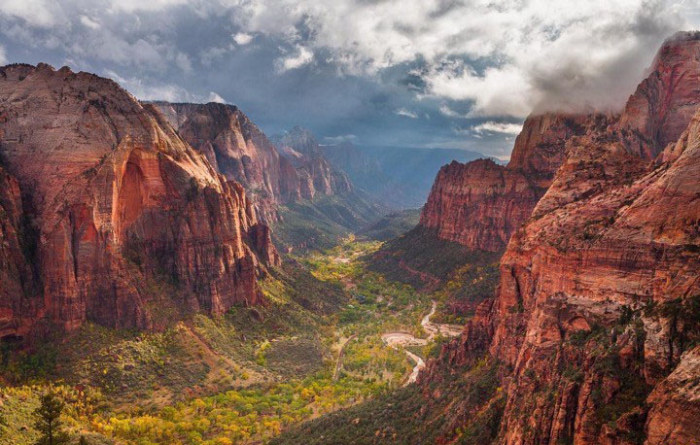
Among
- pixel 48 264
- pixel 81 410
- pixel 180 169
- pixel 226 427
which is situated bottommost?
pixel 226 427

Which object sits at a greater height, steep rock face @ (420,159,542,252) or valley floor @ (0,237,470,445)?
steep rock face @ (420,159,542,252)

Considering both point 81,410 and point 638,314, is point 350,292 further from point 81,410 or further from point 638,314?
point 638,314

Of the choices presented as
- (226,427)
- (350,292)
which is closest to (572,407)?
(226,427)

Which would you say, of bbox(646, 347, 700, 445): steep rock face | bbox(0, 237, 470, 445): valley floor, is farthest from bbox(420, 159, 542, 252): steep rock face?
bbox(646, 347, 700, 445): steep rock face

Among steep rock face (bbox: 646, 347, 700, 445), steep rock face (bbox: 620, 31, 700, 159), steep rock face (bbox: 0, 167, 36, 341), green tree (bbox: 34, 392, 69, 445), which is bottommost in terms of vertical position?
green tree (bbox: 34, 392, 69, 445)

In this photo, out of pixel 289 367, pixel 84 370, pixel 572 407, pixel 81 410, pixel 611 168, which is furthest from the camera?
pixel 289 367

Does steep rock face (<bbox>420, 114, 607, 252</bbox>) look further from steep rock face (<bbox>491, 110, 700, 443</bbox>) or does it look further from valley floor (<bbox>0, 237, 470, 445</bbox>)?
Result: steep rock face (<bbox>491, 110, 700, 443</bbox>)
